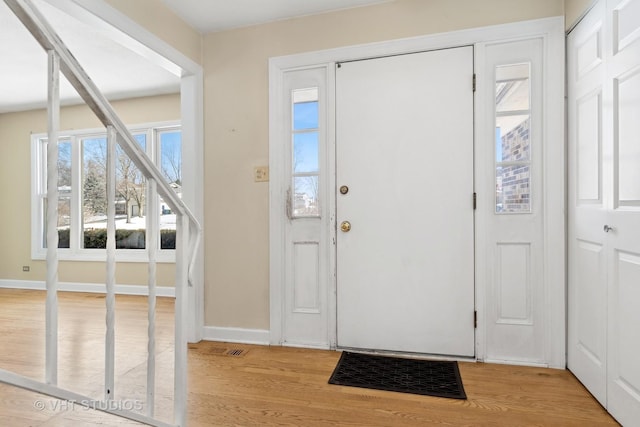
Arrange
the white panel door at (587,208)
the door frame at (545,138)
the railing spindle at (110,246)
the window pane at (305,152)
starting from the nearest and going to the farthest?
1. the railing spindle at (110,246)
2. the white panel door at (587,208)
3. the door frame at (545,138)
4. the window pane at (305,152)

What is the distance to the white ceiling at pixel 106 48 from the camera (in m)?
2.51

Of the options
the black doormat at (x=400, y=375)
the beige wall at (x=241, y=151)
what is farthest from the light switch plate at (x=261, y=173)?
the black doormat at (x=400, y=375)

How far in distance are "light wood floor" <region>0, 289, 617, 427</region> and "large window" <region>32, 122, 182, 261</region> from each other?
208 centimetres

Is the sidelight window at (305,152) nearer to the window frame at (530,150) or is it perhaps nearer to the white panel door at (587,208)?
the window frame at (530,150)

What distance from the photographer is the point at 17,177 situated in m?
5.20

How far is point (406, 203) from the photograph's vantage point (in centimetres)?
246

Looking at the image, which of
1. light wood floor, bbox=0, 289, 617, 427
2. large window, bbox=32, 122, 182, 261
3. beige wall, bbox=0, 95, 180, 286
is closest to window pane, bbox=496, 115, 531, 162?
light wood floor, bbox=0, 289, 617, 427

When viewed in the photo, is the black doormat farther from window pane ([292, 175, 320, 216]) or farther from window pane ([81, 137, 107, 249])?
window pane ([81, 137, 107, 249])

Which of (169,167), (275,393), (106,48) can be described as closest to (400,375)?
(275,393)

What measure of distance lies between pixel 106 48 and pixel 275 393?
3296mm

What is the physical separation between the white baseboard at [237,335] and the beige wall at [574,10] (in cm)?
287

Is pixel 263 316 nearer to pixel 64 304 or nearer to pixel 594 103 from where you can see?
pixel 594 103

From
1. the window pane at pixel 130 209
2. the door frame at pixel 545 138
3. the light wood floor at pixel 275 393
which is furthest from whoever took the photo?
the window pane at pixel 130 209

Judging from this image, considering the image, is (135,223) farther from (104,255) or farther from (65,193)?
(65,193)
